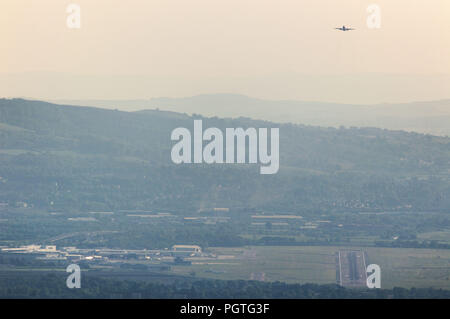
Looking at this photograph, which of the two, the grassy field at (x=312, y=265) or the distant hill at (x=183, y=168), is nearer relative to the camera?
the grassy field at (x=312, y=265)

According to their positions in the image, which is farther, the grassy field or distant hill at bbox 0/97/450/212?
distant hill at bbox 0/97/450/212

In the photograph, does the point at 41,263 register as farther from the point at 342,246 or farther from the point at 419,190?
the point at 419,190

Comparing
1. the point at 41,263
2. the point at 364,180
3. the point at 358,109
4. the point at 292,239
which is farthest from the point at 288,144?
the point at 41,263

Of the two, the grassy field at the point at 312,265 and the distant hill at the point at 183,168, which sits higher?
the distant hill at the point at 183,168

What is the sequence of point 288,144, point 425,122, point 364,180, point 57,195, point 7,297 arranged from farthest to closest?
point 425,122 → point 288,144 → point 364,180 → point 57,195 → point 7,297

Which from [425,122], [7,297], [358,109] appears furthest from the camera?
[358,109]
